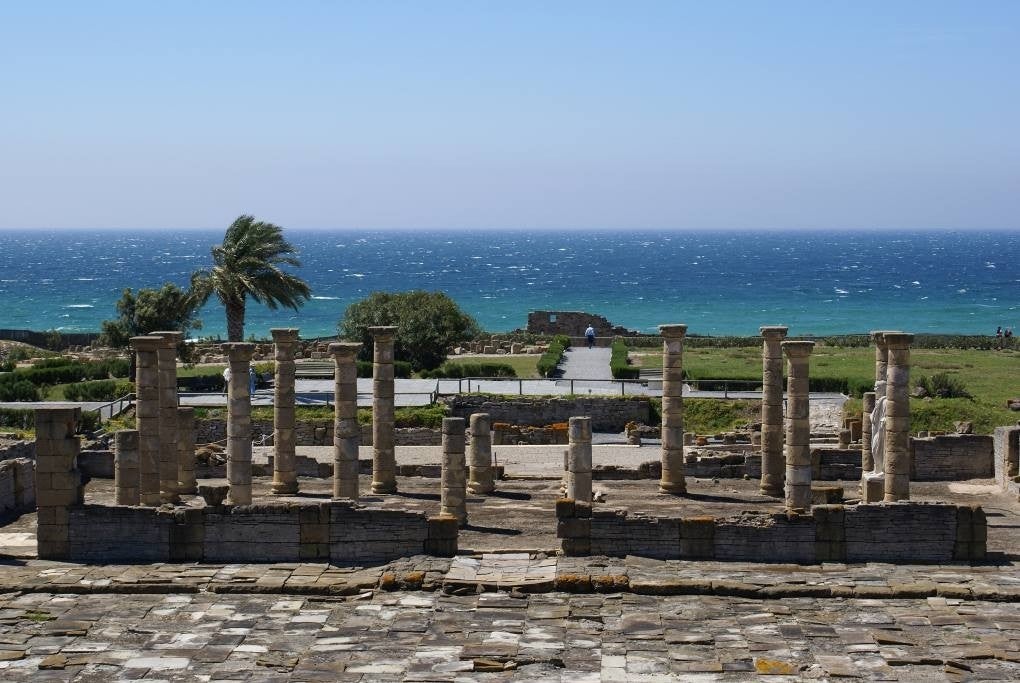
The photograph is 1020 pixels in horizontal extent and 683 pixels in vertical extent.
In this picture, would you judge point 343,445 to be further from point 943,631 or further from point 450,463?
point 943,631

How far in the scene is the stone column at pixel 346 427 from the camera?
29.6 metres

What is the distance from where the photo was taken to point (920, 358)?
203ft

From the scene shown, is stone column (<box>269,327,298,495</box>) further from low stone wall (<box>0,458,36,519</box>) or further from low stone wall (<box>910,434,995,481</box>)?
low stone wall (<box>910,434,995,481</box>)

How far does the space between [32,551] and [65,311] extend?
107m

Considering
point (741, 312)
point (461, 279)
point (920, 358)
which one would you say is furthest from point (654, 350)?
point (461, 279)

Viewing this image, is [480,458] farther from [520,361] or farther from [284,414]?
[520,361]

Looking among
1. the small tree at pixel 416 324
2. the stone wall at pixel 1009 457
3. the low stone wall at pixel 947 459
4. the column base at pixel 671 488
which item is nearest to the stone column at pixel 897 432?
the column base at pixel 671 488

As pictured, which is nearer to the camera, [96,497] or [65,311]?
[96,497]

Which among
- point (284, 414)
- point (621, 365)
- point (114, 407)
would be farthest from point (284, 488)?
point (621, 365)

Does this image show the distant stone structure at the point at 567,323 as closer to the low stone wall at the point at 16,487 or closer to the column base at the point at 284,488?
the column base at the point at 284,488

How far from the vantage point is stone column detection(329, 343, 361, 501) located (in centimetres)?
2962

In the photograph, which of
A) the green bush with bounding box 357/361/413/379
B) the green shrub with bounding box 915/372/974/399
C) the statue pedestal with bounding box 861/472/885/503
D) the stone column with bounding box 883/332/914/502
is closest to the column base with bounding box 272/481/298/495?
the statue pedestal with bounding box 861/472/885/503

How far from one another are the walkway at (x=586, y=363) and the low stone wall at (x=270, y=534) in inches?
1052

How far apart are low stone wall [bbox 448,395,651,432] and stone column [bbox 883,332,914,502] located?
55.4ft
